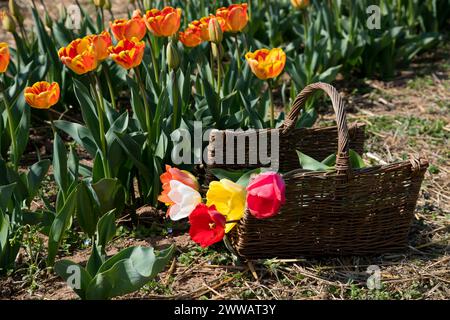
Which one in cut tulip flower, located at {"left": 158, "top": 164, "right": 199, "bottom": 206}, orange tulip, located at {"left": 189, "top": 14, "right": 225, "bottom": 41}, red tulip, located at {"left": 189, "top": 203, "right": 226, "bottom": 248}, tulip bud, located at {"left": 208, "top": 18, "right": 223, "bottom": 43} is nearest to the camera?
red tulip, located at {"left": 189, "top": 203, "right": 226, "bottom": 248}

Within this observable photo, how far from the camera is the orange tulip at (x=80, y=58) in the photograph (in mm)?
2438

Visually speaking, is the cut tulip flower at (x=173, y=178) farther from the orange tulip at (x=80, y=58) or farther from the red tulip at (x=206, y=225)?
the orange tulip at (x=80, y=58)

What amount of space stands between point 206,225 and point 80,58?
27.2 inches

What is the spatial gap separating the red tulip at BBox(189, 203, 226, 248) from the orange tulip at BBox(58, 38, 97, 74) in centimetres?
Answer: 60

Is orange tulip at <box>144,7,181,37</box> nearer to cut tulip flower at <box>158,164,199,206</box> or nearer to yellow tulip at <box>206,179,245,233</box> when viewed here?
cut tulip flower at <box>158,164,199,206</box>

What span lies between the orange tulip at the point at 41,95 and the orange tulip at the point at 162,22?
1.52ft

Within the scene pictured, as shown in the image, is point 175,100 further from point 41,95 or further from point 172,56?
point 41,95

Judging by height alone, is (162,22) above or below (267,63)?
above

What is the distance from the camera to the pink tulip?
85.1 inches

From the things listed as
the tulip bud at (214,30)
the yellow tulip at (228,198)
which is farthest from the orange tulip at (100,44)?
the yellow tulip at (228,198)

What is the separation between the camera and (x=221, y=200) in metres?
2.34

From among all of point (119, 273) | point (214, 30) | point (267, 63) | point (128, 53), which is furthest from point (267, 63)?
point (119, 273)

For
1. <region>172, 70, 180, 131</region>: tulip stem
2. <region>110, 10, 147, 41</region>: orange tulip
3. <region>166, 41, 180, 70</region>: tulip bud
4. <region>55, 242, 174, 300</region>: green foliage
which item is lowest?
<region>55, 242, 174, 300</region>: green foliage

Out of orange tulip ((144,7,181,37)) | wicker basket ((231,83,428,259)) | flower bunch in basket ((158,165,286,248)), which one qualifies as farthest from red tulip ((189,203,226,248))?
orange tulip ((144,7,181,37))
